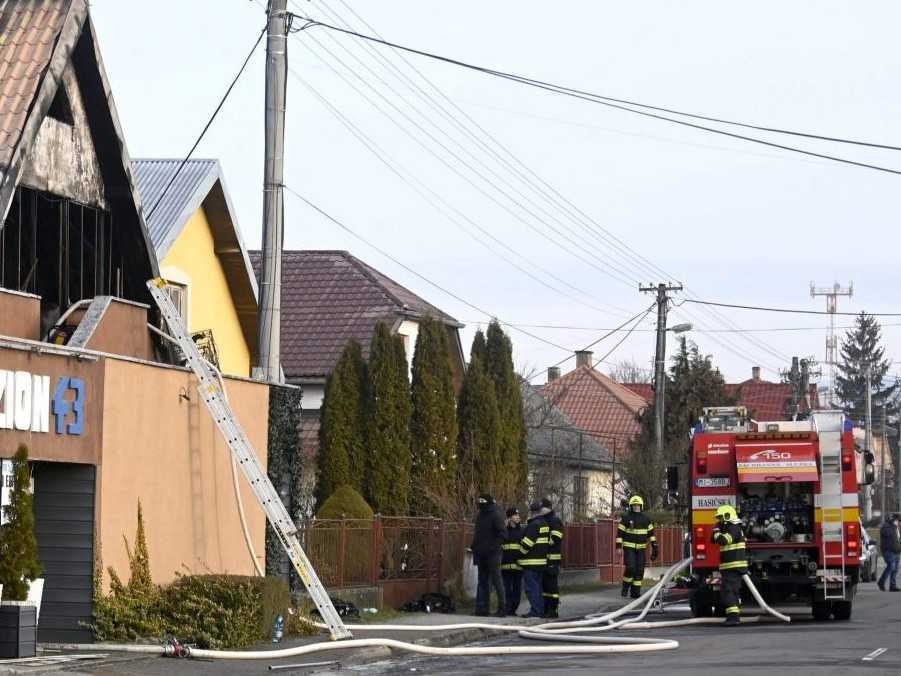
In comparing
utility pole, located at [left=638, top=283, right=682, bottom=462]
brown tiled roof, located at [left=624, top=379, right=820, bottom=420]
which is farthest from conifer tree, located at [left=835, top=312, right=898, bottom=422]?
utility pole, located at [left=638, top=283, right=682, bottom=462]

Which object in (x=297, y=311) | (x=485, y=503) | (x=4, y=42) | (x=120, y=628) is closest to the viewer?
(x=120, y=628)

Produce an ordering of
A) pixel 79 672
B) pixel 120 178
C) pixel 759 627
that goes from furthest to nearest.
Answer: pixel 759 627, pixel 120 178, pixel 79 672

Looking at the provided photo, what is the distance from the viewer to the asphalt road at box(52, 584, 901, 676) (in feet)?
50.6

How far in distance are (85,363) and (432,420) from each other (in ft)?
46.7

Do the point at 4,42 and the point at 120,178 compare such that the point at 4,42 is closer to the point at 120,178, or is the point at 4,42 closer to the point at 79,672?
the point at 120,178

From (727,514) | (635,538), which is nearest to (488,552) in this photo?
(727,514)

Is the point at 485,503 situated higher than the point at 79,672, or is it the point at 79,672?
the point at 485,503

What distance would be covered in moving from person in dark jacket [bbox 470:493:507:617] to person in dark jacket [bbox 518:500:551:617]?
35 centimetres

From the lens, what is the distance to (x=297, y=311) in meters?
40.2

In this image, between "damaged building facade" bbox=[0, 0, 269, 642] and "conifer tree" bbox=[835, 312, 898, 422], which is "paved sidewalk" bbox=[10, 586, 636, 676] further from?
"conifer tree" bbox=[835, 312, 898, 422]

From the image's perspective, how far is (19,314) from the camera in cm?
1781

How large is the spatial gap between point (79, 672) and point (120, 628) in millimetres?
2496

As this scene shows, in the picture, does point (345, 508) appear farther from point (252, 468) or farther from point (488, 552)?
point (252, 468)

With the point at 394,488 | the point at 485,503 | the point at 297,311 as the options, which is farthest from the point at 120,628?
the point at 297,311
